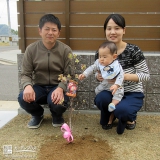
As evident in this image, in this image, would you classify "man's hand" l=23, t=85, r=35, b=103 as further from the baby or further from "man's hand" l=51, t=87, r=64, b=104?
the baby

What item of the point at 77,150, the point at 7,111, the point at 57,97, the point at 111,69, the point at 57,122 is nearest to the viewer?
the point at 77,150

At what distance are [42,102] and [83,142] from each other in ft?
2.92

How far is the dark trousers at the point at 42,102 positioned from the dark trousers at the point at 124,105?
1.63 ft

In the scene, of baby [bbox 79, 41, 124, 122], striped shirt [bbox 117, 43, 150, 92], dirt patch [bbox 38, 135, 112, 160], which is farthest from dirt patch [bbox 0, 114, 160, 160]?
striped shirt [bbox 117, 43, 150, 92]

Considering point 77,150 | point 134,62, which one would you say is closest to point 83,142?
point 77,150

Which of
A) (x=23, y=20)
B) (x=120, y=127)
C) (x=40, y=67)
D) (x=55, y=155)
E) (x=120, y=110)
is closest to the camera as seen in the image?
(x=55, y=155)

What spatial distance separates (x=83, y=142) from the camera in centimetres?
239

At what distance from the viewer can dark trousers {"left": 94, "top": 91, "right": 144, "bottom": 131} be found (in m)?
2.42

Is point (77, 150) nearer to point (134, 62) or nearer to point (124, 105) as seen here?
point (124, 105)

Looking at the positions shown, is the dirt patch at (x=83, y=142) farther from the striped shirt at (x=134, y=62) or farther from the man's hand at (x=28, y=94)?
the striped shirt at (x=134, y=62)

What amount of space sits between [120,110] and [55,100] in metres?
0.80

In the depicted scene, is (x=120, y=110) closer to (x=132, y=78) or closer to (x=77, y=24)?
(x=132, y=78)

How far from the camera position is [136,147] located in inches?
92.9

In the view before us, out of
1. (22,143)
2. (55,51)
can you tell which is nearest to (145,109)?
(55,51)
